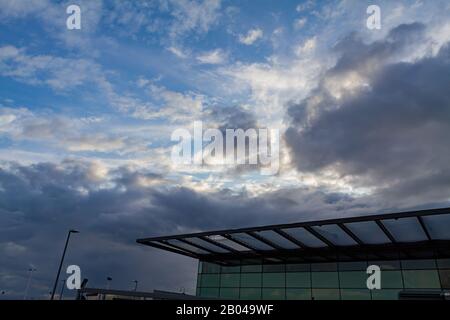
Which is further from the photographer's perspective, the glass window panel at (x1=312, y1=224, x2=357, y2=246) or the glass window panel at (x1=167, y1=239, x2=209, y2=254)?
the glass window panel at (x1=167, y1=239, x2=209, y2=254)

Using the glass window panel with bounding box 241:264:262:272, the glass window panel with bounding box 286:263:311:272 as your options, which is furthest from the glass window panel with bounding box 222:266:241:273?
the glass window panel with bounding box 286:263:311:272

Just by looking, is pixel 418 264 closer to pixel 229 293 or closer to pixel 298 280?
pixel 298 280

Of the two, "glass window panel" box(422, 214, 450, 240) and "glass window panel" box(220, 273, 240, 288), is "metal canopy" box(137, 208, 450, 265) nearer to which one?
"glass window panel" box(422, 214, 450, 240)

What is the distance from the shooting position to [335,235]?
61.8ft

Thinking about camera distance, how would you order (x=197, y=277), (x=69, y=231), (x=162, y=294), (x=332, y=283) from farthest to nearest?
(x=69, y=231)
(x=197, y=277)
(x=162, y=294)
(x=332, y=283)

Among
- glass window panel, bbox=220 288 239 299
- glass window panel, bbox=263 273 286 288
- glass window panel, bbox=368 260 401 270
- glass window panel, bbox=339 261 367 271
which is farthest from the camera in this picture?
glass window panel, bbox=220 288 239 299

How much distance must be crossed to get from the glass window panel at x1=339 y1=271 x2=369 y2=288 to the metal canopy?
87 centimetres

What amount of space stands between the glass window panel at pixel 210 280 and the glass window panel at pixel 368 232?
11.9m

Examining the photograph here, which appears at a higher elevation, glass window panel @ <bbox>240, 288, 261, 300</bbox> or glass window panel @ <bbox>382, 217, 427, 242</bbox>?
glass window panel @ <bbox>382, 217, 427, 242</bbox>

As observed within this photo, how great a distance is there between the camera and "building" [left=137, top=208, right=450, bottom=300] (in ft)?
55.6
